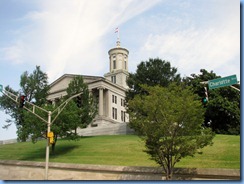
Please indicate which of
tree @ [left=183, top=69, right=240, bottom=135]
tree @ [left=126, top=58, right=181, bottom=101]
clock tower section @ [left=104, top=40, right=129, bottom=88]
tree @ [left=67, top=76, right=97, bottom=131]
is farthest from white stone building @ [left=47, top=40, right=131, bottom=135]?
tree @ [left=183, top=69, right=240, bottom=135]

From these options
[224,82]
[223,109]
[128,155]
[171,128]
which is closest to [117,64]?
[223,109]

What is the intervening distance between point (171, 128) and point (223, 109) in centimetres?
3461

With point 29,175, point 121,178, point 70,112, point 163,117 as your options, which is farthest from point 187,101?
point 70,112

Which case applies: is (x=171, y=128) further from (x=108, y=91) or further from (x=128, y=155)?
(x=108, y=91)

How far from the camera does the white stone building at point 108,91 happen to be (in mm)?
74938

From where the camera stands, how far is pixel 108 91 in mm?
79750

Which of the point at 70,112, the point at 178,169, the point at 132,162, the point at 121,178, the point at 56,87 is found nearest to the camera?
the point at 178,169

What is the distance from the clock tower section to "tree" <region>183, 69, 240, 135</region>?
3809 centimetres

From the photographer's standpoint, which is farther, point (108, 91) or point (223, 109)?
point (108, 91)

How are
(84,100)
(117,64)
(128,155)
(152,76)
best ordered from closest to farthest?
(128,155)
(84,100)
(152,76)
(117,64)

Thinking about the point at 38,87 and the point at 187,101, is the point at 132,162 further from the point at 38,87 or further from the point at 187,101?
the point at 38,87

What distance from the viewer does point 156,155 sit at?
21.5 meters

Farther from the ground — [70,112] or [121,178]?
[70,112]

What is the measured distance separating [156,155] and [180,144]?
1955 mm
